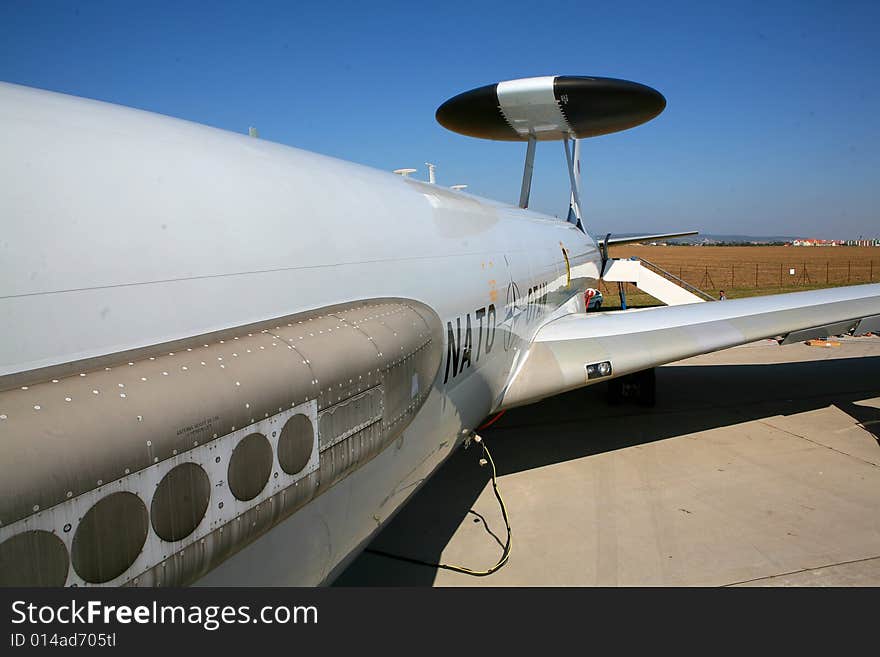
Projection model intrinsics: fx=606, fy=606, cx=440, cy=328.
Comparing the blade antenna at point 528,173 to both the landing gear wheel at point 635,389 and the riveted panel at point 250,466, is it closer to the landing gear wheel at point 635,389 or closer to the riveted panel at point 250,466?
the landing gear wheel at point 635,389

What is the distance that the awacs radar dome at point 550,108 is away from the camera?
1220 centimetres

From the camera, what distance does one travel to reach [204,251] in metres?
2.17

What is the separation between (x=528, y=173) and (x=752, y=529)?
31.3ft

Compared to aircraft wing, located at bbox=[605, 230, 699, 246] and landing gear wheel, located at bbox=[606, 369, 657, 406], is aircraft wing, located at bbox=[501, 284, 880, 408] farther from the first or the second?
aircraft wing, located at bbox=[605, 230, 699, 246]

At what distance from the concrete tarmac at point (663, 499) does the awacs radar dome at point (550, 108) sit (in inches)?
253

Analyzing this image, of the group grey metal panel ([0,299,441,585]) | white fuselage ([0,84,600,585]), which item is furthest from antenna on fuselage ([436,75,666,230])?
grey metal panel ([0,299,441,585])

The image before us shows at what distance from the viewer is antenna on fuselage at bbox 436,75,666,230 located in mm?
12219

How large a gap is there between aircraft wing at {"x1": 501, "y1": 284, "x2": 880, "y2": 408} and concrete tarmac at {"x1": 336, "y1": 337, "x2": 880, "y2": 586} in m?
1.08

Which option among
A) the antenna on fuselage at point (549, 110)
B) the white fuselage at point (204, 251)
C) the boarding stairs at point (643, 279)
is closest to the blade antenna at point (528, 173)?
the antenna on fuselage at point (549, 110)

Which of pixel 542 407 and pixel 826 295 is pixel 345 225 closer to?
pixel 542 407

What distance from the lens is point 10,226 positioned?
1604 mm

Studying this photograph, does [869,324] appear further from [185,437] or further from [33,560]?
[33,560]

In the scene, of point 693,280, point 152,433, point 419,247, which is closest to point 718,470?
point 419,247

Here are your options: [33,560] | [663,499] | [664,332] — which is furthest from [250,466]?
[664,332]
